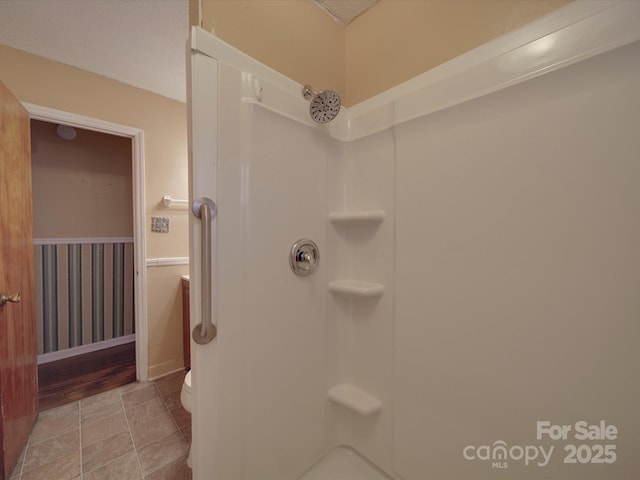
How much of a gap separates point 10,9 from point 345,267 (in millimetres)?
2115

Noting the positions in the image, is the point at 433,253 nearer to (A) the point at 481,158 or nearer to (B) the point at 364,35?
(A) the point at 481,158

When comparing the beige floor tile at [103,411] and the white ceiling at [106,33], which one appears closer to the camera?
the white ceiling at [106,33]

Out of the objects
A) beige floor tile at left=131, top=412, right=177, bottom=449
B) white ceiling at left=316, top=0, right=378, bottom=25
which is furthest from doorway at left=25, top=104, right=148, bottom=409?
Answer: white ceiling at left=316, top=0, right=378, bottom=25

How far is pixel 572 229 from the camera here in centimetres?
66

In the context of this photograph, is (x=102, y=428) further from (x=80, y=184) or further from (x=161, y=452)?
(x=80, y=184)

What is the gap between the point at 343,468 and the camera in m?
1.07

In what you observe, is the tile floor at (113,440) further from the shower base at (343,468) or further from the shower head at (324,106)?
the shower head at (324,106)

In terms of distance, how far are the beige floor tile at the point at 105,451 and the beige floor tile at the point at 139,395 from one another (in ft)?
1.00

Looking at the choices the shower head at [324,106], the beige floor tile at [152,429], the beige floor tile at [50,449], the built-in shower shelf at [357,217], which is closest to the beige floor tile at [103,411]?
the beige floor tile at [50,449]

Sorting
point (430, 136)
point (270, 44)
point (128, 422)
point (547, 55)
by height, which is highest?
point (270, 44)

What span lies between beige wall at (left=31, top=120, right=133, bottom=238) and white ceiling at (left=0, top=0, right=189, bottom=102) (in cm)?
108

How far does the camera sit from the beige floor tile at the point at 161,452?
1.24 metres

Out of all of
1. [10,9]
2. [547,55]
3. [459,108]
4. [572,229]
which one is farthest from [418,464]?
[10,9]

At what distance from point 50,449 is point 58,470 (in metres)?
0.21
